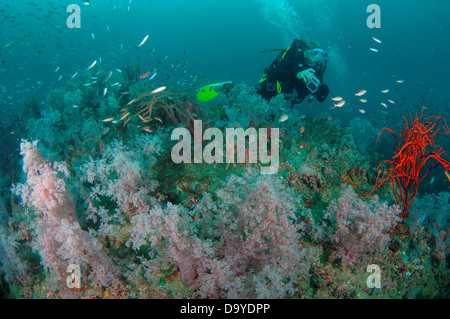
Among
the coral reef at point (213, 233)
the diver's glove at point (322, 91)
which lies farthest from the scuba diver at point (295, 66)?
the coral reef at point (213, 233)

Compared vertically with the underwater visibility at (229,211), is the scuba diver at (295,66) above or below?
above

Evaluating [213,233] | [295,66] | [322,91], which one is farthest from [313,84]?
[213,233]

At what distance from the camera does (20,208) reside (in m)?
4.32

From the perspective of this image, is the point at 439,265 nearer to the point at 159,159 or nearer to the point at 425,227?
the point at 425,227

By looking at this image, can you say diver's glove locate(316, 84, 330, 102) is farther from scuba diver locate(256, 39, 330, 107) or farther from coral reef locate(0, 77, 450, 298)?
coral reef locate(0, 77, 450, 298)

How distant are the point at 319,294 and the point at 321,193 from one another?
1775 millimetres

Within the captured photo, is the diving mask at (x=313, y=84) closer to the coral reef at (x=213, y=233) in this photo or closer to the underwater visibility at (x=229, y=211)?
the underwater visibility at (x=229, y=211)

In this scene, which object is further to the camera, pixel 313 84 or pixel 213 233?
pixel 313 84

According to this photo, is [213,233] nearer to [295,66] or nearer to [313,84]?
[313,84]

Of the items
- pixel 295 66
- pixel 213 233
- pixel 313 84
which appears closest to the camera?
pixel 213 233

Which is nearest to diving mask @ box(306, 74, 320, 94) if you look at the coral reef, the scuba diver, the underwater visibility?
the underwater visibility

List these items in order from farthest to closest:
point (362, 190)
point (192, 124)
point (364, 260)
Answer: point (192, 124) < point (362, 190) < point (364, 260)
